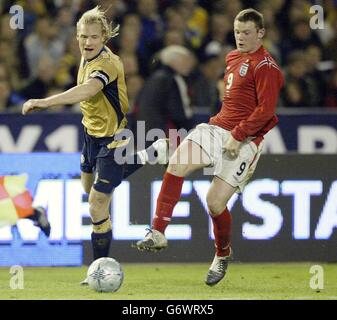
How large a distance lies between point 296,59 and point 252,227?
3.39m

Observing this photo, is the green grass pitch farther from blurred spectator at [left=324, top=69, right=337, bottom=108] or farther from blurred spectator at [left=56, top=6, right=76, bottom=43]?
blurred spectator at [left=56, top=6, right=76, bottom=43]

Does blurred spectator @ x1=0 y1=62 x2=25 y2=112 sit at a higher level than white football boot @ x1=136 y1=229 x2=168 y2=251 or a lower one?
higher

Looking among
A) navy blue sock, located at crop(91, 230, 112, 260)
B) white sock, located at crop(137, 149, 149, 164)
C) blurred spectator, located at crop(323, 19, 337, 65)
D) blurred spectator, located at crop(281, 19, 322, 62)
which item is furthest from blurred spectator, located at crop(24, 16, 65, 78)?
navy blue sock, located at crop(91, 230, 112, 260)

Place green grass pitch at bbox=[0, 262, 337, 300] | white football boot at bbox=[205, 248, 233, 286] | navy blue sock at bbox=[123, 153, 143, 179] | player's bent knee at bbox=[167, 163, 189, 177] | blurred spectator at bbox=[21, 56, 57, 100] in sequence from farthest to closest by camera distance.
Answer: blurred spectator at bbox=[21, 56, 57, 100], navy blue sock at bbox=[123, 153, 143, 179], white football boot at bbox=[205, 248, 233, 286], player's bent knee at bbox=[167, 163, 189, 177], green grass pitch at bbox=[0, 262, 337, 300]

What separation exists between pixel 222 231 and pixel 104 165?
3.49ft

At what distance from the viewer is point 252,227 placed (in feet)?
34.6

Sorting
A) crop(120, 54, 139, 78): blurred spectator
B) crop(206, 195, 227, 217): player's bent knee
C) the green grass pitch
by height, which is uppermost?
crop(120, 54, 139, 78): blurred spectator

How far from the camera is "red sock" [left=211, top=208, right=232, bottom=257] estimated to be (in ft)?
29.8

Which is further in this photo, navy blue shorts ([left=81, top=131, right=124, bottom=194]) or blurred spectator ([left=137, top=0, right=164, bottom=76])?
blurred spectator ([left=137, top=0, right=164, bottom=76])

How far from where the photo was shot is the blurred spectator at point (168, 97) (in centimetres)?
1108

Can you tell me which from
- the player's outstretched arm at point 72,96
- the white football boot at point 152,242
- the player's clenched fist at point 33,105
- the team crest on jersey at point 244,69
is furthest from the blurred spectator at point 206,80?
the player's clenched fist at point 33,105

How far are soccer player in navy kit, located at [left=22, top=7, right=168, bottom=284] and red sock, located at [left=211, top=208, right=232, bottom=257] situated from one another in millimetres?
821
